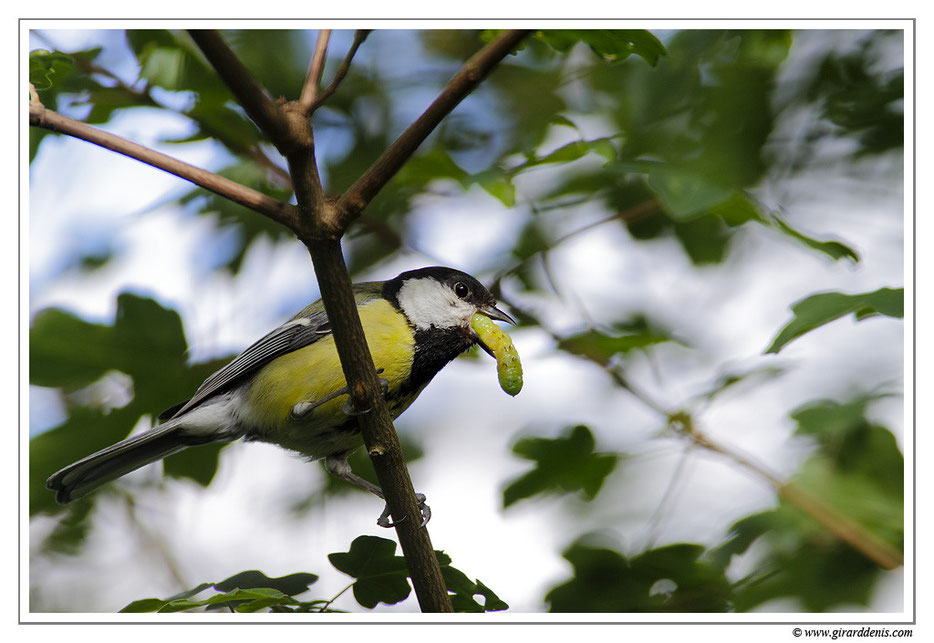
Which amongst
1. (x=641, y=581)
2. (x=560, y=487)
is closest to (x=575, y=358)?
(x=560, y=487)

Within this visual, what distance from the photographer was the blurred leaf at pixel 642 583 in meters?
1.38

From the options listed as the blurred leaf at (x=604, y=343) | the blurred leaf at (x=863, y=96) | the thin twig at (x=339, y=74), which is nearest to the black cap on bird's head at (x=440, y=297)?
the blurred leaf at (x=604, y=343)

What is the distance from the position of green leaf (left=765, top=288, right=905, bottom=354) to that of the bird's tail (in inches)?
44.1

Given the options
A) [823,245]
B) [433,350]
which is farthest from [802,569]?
[433,350]

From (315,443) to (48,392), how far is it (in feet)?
1.62

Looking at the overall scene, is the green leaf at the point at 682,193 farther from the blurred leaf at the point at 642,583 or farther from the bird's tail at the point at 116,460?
the bird's tail at the point at 116,460

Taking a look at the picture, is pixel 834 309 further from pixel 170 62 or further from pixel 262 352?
pixel 170 62

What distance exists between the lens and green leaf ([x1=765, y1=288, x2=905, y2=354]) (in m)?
1.09

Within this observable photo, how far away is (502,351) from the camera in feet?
5.00

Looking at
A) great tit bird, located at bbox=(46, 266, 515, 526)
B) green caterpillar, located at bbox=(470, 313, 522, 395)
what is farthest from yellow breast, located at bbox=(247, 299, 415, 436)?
green caterpillar, located at bbox=(470, 313, 522, 395)

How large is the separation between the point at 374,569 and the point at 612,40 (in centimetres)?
89

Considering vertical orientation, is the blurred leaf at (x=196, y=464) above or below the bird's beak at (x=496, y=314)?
below

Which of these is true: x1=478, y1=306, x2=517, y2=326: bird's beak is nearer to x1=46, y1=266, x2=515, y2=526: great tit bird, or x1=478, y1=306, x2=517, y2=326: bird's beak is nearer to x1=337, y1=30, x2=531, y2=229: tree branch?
x1=46, y1=266, x2=515, y2=526: great tit bird

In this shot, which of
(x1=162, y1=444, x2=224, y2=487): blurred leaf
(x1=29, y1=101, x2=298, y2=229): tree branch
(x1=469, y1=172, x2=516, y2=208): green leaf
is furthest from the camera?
(x1=162, y1=444, x2=224, y2=487): blurred leaf
